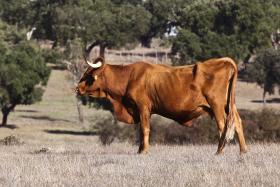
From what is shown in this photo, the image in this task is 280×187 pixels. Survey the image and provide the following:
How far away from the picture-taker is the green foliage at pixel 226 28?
65.8 meters

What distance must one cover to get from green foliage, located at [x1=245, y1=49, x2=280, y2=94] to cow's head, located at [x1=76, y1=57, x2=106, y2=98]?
45465 mm

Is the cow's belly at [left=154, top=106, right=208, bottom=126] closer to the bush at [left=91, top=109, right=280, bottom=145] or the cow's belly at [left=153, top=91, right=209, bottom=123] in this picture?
the cow's belly at [left=153, top=91, right=209, bottom=123]

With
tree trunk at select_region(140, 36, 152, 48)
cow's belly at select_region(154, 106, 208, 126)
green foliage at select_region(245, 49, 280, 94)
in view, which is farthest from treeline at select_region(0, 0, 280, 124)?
cow's belly at select_region(154, 106, 208, 126)

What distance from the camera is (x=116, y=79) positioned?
14969mm

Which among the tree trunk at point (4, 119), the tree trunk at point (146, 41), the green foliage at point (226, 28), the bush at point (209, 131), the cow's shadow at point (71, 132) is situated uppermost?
the bush at point (209, 131)

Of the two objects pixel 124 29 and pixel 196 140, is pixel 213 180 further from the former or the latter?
pixel 124 29

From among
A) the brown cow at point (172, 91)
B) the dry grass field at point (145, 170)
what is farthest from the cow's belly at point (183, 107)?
the dry grass field at point (145, 170)

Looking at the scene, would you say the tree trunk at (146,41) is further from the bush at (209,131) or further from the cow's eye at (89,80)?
the cow's eye at (89,80)

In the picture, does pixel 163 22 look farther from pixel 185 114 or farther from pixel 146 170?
pixel 146 170

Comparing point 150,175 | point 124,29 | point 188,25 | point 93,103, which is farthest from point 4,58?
point 150,175

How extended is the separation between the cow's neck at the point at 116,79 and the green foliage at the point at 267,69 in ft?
150

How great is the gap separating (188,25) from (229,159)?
194 feet

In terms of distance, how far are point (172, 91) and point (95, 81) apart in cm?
183

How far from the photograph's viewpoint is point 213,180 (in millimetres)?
9578
